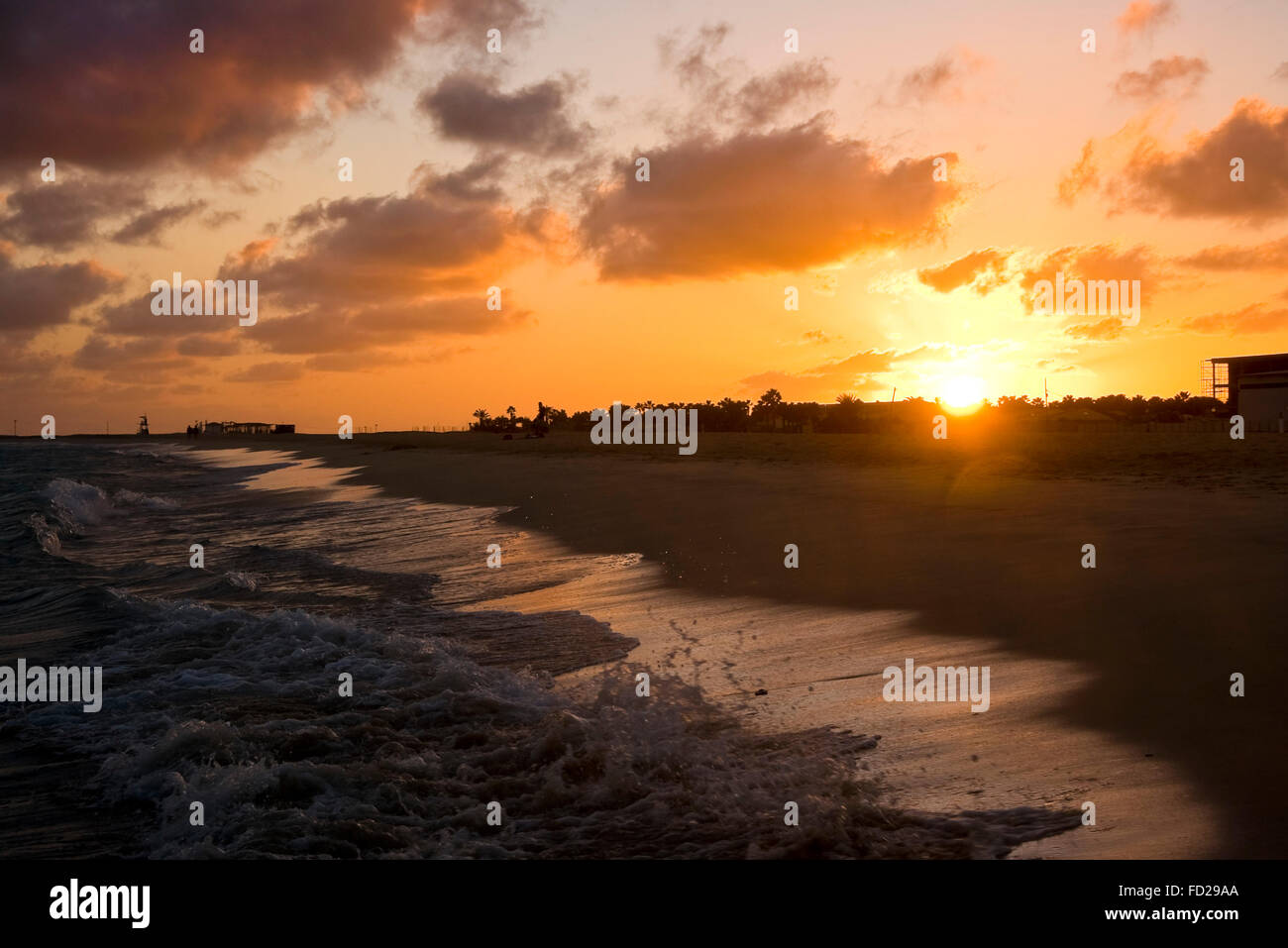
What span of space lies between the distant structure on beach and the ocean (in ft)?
193

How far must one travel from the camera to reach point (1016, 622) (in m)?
9.52

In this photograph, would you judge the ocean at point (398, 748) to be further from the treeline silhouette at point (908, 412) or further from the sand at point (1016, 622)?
the treeline silhouette at point (908, 412)

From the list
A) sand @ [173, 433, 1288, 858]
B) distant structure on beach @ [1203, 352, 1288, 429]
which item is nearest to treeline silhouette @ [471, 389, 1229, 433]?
distant structure on beach @ [1203, 352, 1288, 429]

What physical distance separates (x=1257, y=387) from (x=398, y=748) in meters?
67.7

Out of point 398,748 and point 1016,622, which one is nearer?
point 398,748

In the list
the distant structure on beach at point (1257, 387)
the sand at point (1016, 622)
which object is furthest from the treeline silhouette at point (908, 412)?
the sand at point (1016, 622)

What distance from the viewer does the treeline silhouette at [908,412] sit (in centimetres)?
7156

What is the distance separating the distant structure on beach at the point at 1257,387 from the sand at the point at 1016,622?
43.2 meters

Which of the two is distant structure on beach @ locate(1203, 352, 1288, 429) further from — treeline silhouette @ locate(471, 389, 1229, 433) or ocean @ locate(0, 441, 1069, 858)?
ocean @ locate(0, 441, 1069, 858)

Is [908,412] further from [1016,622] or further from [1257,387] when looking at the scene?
[1016,622]

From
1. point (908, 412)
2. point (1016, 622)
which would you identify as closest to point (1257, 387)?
point (908, 412)

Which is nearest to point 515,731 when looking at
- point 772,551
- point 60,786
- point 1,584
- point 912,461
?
point 60,786
